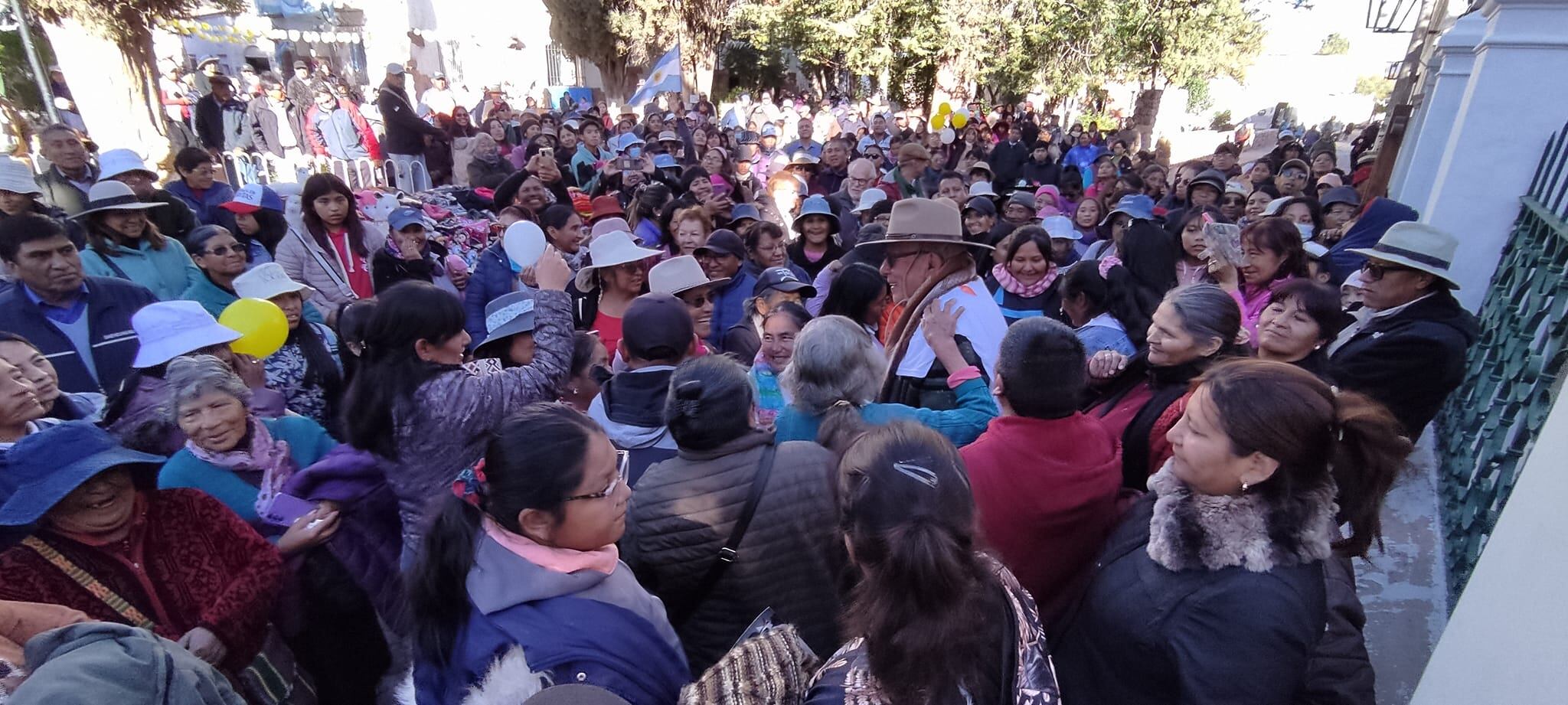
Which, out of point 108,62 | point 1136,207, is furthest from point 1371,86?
point 108,62

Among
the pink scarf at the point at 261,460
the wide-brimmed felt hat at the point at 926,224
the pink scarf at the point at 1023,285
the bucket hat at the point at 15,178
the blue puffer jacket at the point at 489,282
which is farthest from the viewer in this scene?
the blue puffer jacket at the point at 489,282

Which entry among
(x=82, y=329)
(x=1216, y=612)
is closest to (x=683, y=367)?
(x=1216, y=612)

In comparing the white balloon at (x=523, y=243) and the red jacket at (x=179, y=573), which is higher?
the white balloon at (x=523, y=243)

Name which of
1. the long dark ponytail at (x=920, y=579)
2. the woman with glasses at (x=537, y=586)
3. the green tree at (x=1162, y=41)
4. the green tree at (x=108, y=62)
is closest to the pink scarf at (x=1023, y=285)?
the long dark ponytail at (x=920, y=579)

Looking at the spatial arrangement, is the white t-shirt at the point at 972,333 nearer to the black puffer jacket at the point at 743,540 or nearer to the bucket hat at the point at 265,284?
the black puffer jacket at the point at 743,540

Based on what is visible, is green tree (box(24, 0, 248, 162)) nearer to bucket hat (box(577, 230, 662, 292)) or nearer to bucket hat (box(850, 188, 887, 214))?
bucket hat (box(850, 188, 887, 214))

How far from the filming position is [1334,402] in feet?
4.95

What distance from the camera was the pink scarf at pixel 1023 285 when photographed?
421 cm

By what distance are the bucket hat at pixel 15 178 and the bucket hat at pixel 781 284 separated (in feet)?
14.1

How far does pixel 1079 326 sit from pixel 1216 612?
231 cm

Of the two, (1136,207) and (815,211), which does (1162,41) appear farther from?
(815,211)

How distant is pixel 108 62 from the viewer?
1098cm

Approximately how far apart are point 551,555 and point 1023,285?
3345 mm

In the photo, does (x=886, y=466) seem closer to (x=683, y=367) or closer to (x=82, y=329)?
(x=683, y=367)
